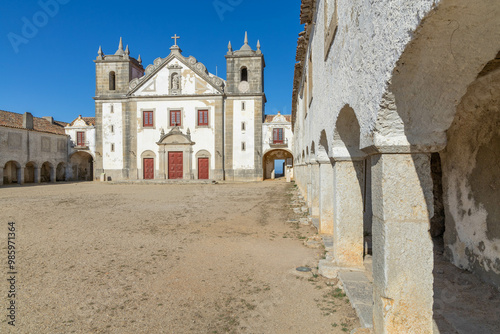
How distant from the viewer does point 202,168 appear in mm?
28000

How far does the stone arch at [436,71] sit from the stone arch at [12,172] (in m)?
31.7

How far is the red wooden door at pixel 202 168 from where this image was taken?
2797 cm

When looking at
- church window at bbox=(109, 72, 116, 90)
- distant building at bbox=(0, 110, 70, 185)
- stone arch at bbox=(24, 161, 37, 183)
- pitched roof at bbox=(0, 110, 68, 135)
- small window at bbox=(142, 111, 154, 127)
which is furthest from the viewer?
church window at bbox=(109, 72, 116, 90)

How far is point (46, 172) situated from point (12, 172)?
9.75ft

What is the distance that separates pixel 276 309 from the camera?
4.02 m

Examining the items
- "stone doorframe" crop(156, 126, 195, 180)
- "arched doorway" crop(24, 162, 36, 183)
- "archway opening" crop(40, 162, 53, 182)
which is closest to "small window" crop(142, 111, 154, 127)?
"stone doorframe" crop(156, 126, 195, 180)

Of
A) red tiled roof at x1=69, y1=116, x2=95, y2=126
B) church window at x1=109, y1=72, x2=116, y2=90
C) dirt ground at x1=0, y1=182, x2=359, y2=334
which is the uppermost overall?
Answer: church window at x1=109, y1=72, x2=116, y2=90

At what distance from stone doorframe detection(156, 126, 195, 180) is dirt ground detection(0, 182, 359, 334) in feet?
60.4

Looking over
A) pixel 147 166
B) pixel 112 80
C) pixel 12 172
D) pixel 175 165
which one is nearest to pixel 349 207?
pixel 175 165

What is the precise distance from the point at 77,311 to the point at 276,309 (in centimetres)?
247

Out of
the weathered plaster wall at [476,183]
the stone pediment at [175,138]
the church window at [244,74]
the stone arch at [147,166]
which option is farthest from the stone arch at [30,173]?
the weathered plaster wall at [476,183]

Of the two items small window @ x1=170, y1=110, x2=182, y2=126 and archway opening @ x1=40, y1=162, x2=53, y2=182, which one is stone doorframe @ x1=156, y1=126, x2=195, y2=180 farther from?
archway opening @ x1=40, y1=162, x2=53, y2=182

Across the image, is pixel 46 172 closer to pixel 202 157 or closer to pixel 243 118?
pixel 202 157

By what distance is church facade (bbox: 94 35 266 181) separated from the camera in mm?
27703
